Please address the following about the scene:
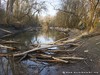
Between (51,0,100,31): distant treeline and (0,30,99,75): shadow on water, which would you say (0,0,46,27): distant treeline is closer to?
(51,0,100,31): distant treeline

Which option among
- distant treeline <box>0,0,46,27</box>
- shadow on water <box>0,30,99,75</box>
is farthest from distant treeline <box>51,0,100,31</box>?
shadow on water <box>0,30,99,75</box>

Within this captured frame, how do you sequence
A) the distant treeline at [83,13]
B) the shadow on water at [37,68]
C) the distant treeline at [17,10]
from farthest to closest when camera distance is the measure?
the distant treeline at [17,10] < the distant treeline at [83,13] < the shadow on water at [37,68]

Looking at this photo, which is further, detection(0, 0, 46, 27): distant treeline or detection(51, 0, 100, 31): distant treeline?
detection(0, 0, 46, 27): distant treeline

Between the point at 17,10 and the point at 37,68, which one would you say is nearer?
the point at 37,68

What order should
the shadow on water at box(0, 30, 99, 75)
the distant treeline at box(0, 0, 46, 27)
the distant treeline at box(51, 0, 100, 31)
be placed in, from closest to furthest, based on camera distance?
the shadow on water at box(0, 30, 99, 75), the distant treeline at box(51, 0, 100, 31), the distant treeline at box(0, 0, 46, 27)

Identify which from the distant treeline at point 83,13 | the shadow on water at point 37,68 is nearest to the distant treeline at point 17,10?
the distant treeline at point 83,13

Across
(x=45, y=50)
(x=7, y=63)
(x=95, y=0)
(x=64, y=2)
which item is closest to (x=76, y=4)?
(x=64, y=2)

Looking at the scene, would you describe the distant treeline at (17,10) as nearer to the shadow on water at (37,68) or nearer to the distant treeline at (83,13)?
the distant treeline at (83,13)

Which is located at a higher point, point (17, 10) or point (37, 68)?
point (17, 10)

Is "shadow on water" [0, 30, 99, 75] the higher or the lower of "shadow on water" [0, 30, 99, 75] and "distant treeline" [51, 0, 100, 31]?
the lower

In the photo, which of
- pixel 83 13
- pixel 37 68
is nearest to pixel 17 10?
pixel 83 13

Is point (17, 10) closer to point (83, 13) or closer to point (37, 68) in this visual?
point (83, 13)

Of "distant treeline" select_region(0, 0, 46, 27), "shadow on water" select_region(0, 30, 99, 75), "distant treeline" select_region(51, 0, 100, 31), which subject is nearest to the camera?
"shadow on water" select_region(0, 30, 99, 75)

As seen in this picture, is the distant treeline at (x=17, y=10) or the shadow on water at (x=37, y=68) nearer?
the shadow on water at (x=37, y=68)
